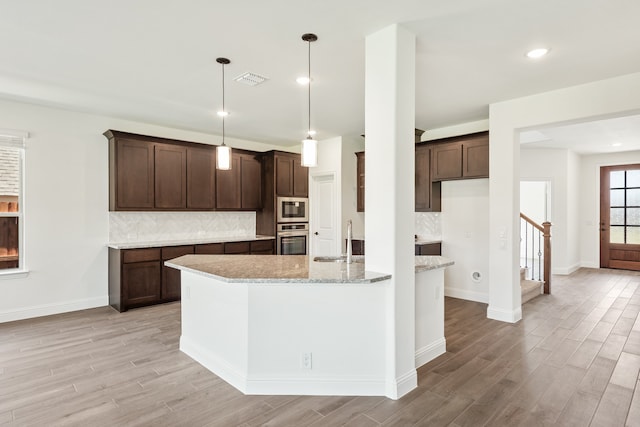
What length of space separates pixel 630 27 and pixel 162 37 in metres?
3.54

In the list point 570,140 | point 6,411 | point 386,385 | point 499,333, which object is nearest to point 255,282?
point 386,385

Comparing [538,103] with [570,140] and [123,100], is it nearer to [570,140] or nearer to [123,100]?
[570,140]

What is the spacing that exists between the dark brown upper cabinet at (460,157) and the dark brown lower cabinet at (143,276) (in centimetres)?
377

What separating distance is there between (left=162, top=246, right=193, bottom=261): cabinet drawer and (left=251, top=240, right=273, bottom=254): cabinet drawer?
1.13 m

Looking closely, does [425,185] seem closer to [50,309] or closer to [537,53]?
[537,53]

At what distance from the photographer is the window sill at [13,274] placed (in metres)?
4.48

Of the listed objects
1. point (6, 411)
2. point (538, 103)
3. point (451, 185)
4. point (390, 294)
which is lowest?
point (6, 411)

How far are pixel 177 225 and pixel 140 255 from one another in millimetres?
1044

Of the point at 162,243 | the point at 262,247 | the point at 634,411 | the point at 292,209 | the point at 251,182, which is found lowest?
the point at 634,411

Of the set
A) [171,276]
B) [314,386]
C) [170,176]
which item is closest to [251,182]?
[170,176]

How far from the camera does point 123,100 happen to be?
4438 mm

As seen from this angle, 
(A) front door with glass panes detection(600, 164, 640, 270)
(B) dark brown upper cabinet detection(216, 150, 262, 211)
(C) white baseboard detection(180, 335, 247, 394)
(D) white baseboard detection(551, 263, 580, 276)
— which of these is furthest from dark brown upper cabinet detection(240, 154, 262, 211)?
(A) front door with glass panes detection(600, 164, 640, 270)

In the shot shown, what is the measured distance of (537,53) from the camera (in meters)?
3.13

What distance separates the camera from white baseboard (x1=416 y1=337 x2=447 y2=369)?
3.20 metres
